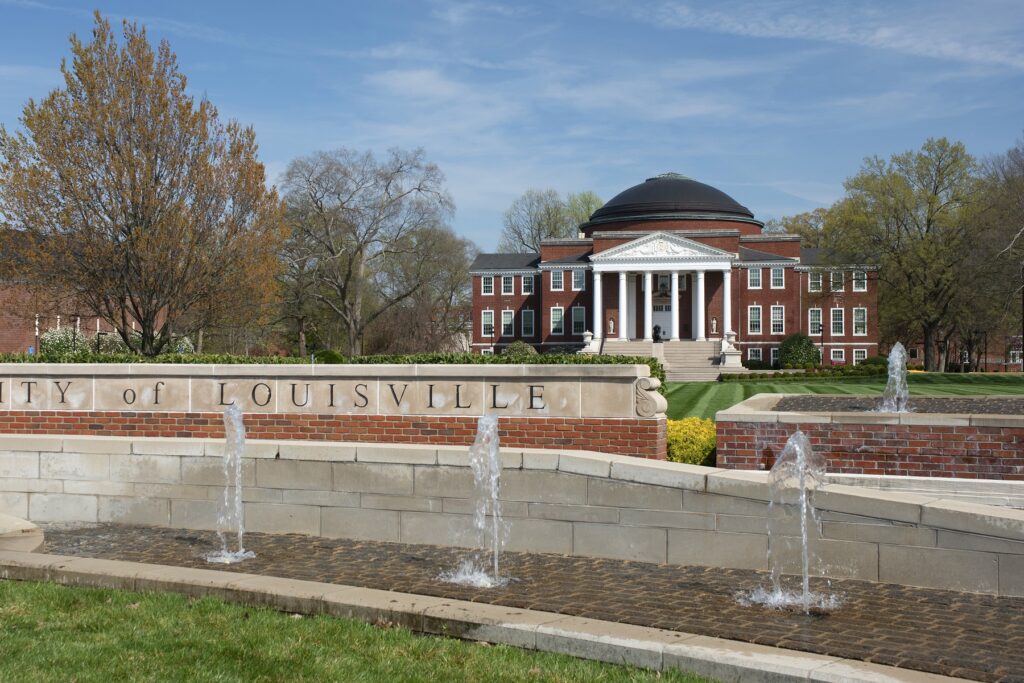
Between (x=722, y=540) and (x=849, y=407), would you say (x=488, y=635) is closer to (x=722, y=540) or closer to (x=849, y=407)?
(x=722, y=540)

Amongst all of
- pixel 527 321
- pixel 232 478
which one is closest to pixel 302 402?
pixel 232 478

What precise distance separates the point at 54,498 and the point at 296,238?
2113 inches

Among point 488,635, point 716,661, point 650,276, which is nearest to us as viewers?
point 716,661

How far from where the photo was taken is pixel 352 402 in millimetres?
12172

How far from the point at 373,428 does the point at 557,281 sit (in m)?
62.5

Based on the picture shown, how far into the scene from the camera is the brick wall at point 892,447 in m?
10.7

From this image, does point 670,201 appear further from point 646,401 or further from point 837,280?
point 646,401

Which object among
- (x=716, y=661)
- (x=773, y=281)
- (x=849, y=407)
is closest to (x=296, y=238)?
(x=773, y=281)

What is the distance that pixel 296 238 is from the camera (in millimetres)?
62938

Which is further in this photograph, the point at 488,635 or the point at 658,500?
the point at 658,500

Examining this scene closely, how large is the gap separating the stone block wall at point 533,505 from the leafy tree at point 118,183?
15609mm

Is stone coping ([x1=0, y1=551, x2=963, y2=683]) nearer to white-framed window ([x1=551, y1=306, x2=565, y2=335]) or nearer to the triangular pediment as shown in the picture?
the triangular pediment

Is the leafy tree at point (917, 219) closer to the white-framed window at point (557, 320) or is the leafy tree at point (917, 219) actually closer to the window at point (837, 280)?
the window at point (837, 280)

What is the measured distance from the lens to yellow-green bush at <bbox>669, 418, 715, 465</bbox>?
39.5 feet
